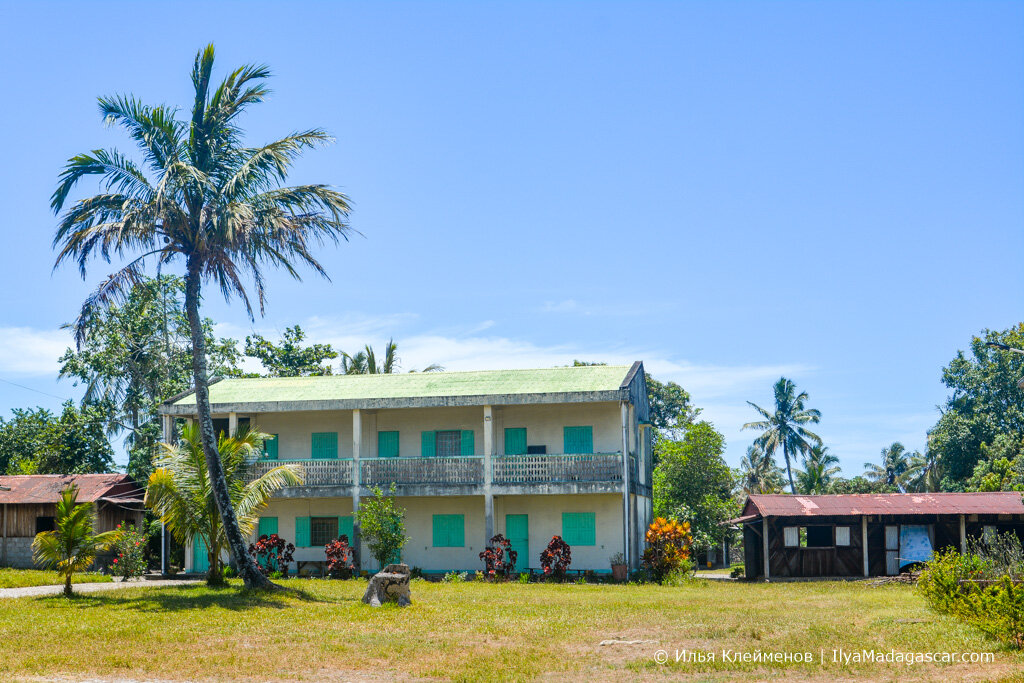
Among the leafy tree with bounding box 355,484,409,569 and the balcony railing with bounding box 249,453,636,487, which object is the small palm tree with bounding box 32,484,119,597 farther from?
the leafy tree with bounding box 355,484,409,569

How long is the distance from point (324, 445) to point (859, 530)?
16047 mm

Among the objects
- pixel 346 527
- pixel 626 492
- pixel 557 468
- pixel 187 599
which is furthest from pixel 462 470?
pixel 187 599

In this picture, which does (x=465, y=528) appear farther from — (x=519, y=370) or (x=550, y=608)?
(x=550, y=608)

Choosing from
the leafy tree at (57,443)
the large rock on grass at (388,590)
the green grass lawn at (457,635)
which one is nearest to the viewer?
the green grass lawn at (457,635)

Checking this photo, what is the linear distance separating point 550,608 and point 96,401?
2666 cm

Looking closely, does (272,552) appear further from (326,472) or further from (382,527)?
(382,527)

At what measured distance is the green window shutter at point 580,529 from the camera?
90.5 feet

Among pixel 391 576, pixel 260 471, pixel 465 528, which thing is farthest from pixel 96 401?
pixel 391 576

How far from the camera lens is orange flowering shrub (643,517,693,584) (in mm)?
26438

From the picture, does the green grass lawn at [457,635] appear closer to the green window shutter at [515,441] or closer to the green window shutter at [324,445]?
the green window shutter at [515,441]

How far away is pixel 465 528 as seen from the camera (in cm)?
2869

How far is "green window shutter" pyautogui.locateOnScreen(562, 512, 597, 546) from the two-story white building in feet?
0.13

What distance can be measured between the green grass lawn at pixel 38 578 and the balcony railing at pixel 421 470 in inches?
281

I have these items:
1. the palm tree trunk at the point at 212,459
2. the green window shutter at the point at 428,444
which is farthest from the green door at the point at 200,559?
the palm tree trunk at the point at 212,459
